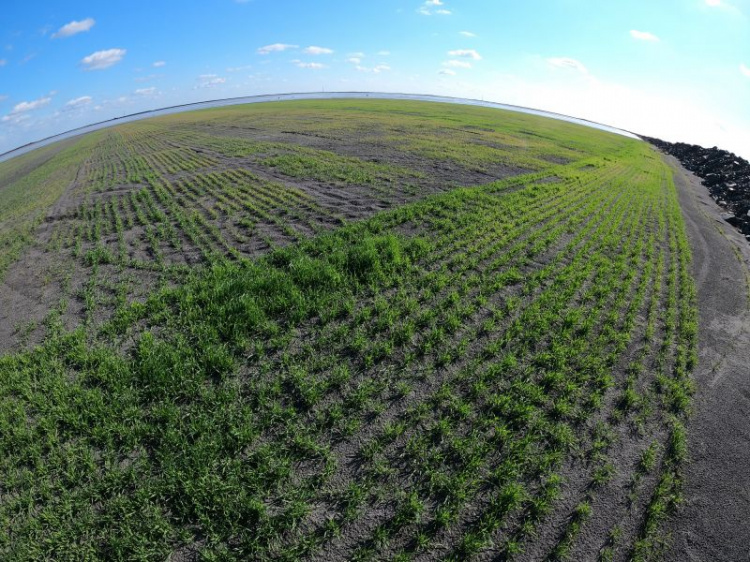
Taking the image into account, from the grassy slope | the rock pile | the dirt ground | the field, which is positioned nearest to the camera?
the field

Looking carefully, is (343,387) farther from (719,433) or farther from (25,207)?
(25,207)

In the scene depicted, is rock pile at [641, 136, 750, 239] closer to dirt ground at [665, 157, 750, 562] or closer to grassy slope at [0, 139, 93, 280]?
dirt ground at [665, 157, 750, 562]

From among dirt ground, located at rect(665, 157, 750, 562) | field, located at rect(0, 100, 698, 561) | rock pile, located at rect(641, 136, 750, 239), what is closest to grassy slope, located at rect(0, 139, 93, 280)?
field, located at rect(0, 100, 698, 561)

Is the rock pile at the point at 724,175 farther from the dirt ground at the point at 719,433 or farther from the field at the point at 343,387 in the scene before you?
the field at the point at 343,387

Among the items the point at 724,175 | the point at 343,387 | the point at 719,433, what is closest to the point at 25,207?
the point at 343,387

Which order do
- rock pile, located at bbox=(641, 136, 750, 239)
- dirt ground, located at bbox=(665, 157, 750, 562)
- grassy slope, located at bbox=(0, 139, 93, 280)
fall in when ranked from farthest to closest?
1. rock pile, located at bbox=(641, 136, 750, 239)
2. grassy slope, located at bbox=(0, 139, 93, 280)
3. dirt ground, located at bbox=(665, 157, 750, 562)

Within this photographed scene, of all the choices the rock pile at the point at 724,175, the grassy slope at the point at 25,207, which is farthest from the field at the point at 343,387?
the rock pile at the point at 724,175

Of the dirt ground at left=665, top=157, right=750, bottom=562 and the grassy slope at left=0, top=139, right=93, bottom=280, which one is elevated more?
the grassy slope at left=0, top=139, right=93, bottom=280
